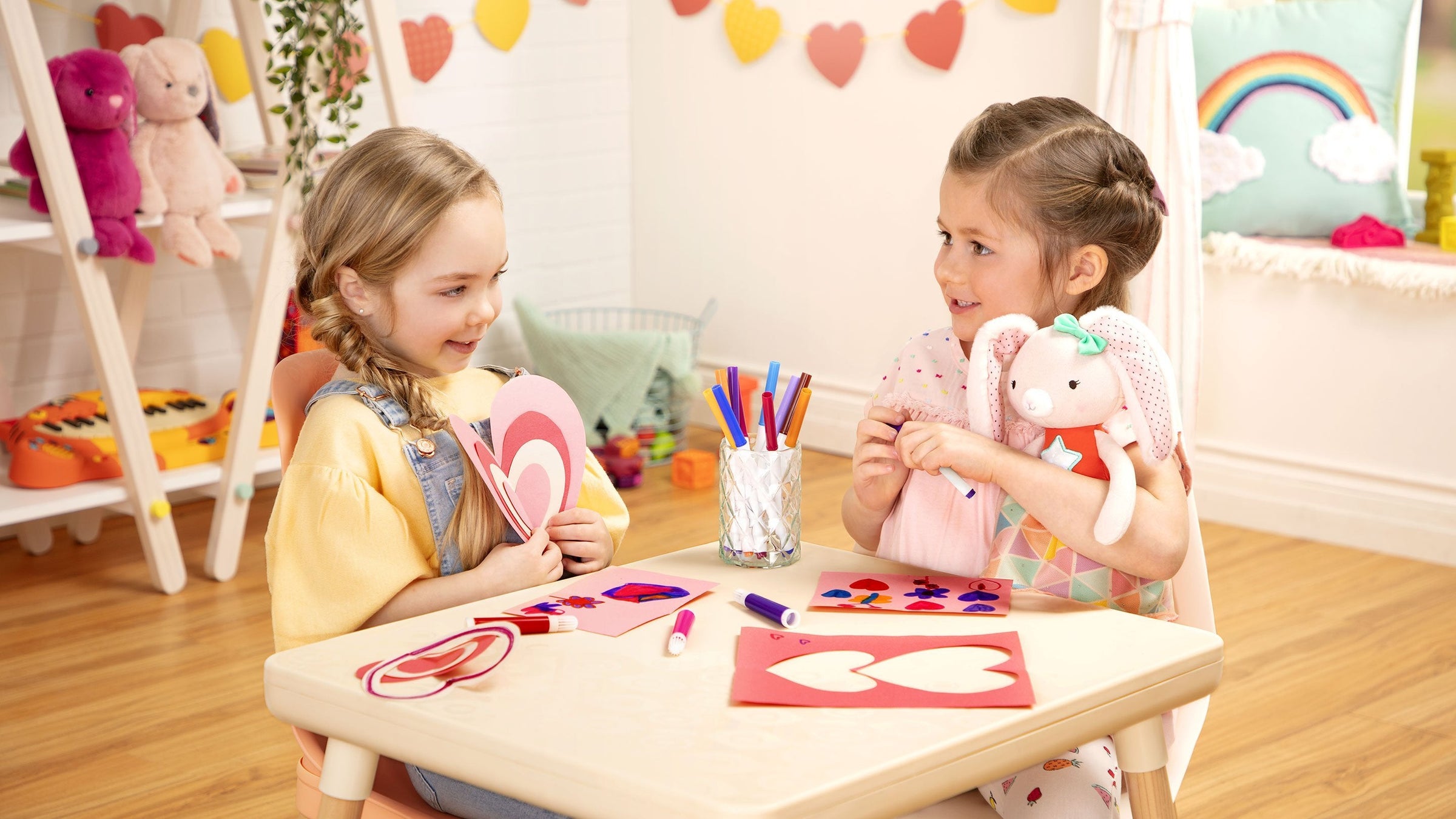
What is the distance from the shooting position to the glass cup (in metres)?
1.23

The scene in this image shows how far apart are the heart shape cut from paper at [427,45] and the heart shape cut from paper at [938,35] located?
44.1 inches

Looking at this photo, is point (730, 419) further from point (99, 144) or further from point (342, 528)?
point (99, 144)

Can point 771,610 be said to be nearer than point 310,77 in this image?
Yes

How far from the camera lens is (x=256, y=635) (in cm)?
248

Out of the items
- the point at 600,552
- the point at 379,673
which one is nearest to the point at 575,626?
the point at 379,673

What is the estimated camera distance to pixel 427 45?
3539 mm

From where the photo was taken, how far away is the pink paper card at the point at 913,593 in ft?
3.65

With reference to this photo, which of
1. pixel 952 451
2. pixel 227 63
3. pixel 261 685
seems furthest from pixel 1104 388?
pixel 227 63

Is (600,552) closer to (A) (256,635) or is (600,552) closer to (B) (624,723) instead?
(B) (624,723)

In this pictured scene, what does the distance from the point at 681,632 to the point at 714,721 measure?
0.15m

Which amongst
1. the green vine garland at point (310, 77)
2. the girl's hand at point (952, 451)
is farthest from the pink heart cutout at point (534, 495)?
the green vine garland at point (310, 77)

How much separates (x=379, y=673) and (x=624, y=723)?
0.18 metres

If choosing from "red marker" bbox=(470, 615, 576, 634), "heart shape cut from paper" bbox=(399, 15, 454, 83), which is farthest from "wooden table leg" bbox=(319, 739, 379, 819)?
"heart shape cut from paper" bbox=(399, 15, 454, 83)

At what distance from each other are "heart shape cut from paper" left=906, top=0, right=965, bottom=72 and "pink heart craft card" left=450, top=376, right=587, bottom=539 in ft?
7.64
